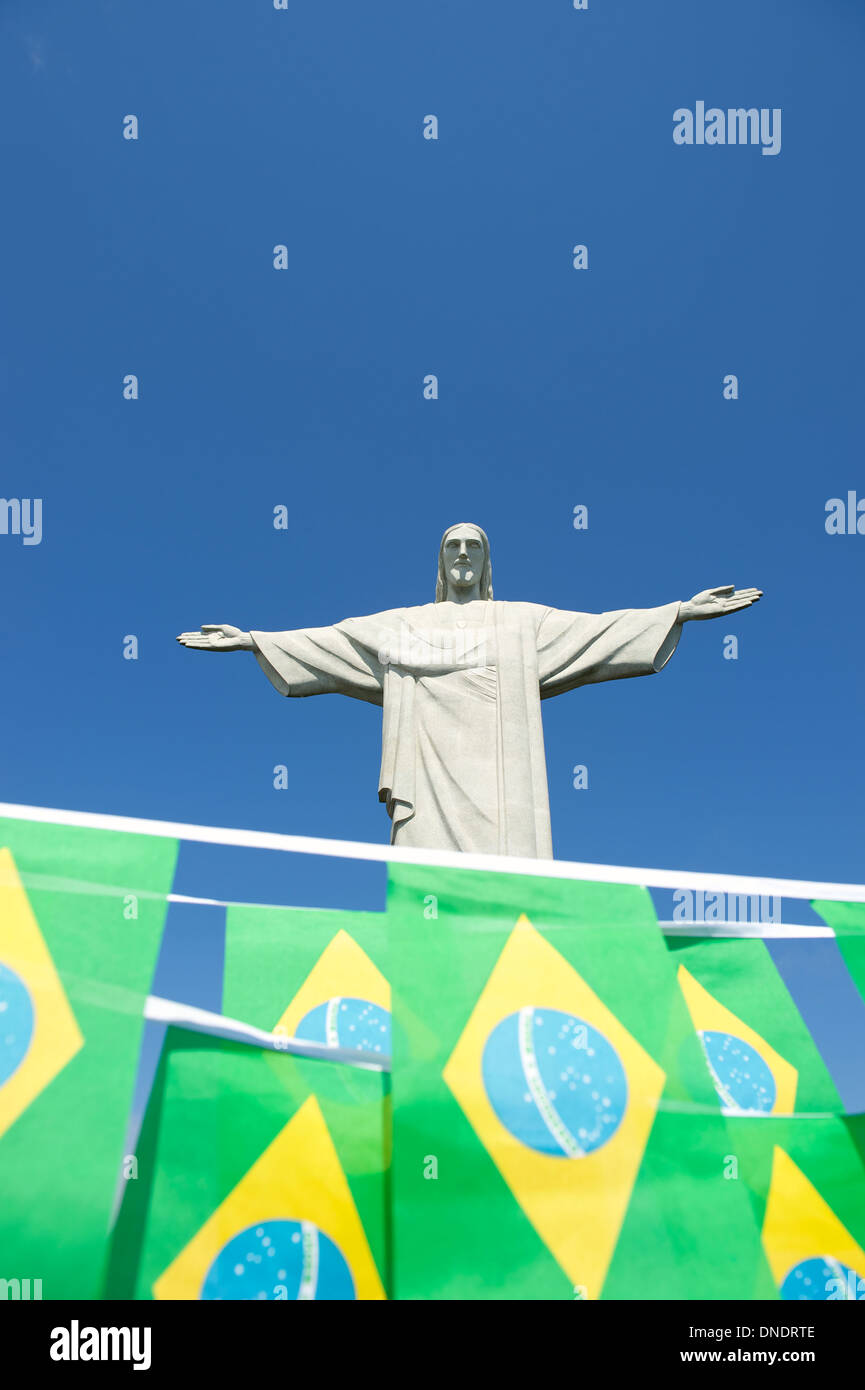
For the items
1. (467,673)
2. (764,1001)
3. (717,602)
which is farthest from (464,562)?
(764,1001)

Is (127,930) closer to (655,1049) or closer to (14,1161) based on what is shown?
(14,1161)

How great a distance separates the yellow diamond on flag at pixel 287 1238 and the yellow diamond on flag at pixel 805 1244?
184 centimetres

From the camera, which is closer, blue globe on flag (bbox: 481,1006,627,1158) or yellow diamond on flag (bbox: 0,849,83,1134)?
yellow diamond on flag (bbox: 0,849,83,1134)

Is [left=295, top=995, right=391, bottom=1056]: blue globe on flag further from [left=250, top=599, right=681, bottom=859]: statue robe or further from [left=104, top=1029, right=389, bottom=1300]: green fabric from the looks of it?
[left=104, top=1029, right=389, bottom=1300]: green fabric

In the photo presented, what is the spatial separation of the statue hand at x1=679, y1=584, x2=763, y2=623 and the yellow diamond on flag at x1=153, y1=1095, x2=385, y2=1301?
5.89 m

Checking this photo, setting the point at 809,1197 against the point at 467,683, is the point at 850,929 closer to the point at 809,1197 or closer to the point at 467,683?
the point at 809,1197

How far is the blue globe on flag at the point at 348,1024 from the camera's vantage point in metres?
7.70

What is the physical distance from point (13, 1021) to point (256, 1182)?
1.27m

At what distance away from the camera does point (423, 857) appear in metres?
5.00

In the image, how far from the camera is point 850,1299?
4.48 metres

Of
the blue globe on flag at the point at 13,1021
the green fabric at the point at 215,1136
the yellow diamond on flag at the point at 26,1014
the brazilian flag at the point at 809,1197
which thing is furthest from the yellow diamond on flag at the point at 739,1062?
the blue globe on flag at the point at 13,1021

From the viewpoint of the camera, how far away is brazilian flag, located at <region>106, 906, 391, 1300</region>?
13.3 feet

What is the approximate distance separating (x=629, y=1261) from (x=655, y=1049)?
912 mm

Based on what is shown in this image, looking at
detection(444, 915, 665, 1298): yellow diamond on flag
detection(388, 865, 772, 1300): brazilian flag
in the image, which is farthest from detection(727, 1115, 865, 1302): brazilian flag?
detection(444, 915, 665, 1298): yellow diamond on flag
